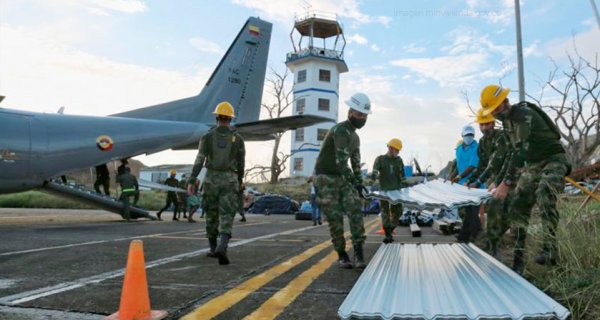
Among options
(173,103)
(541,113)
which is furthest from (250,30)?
(541,113)

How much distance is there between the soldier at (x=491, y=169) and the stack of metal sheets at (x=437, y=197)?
31 cm

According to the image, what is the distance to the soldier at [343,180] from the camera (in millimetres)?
5074

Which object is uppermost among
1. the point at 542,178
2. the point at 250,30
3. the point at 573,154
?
the point at 250,30

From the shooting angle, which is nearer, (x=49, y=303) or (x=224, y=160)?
(x=49, y=303)

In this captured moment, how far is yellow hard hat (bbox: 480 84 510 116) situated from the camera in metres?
4.54

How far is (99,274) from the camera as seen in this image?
4.32 metres

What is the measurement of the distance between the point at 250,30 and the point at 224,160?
11199 mm

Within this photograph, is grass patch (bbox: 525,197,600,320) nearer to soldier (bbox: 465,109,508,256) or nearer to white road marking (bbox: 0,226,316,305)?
soldier (bbox: 465,109,508,256)

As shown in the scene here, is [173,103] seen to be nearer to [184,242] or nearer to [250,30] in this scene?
[250,30]

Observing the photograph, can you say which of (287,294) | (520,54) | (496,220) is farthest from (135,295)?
(520,54)

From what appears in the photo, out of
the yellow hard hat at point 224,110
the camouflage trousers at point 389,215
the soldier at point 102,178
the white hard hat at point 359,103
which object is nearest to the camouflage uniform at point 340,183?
the white hard hat at point 359,103

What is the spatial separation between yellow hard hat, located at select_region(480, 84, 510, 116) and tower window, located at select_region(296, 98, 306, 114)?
40.3 metres

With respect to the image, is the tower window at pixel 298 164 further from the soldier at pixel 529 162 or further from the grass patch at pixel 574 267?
the soldier at pixel 529 162

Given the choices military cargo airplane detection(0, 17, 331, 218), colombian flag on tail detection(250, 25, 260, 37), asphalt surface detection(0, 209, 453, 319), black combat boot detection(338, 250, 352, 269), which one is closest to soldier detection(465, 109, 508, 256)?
asphalt surface detection(0, 209, 453, 319)
